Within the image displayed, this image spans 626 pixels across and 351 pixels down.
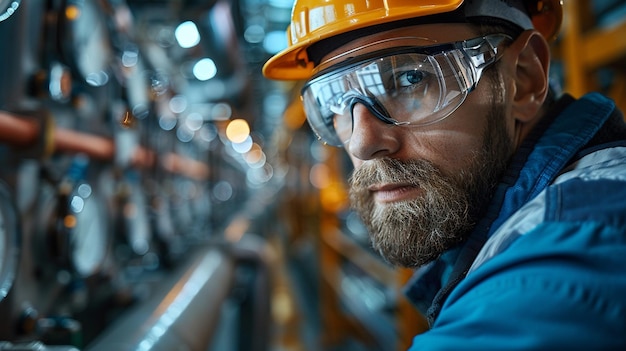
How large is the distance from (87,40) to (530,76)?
150 centimetres

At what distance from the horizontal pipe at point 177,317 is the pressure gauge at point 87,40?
2.67ft

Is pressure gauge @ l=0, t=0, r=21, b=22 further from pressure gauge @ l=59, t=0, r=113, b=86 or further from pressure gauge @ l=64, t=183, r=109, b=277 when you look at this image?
pressure gauge @ l=64, t=183, r=109, b=277

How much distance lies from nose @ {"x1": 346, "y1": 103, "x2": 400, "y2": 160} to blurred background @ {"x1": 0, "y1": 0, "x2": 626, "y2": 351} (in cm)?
50

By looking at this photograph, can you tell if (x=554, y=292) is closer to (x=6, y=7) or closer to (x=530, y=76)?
(x=530, y=76)

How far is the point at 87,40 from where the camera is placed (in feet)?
6.10

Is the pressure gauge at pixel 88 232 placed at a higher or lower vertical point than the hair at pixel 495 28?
lower

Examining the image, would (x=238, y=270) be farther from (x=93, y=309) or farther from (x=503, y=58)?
(x=503, y=58)

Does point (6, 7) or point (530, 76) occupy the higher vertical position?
point (6, 7)

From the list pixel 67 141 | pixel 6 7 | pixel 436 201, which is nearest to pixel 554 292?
pixel 436 201

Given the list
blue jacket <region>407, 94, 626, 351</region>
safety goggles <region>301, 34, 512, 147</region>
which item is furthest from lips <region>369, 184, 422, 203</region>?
blue jacket <region>407, 94, 626, 351</region>

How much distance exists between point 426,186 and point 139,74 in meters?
1.95

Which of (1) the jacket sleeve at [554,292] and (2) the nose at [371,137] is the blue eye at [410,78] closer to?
(2) the nose at [371,137]

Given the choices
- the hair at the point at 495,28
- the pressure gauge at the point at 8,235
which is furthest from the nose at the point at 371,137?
the pressure gauge at the point at 8,235

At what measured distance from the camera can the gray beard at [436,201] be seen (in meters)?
0.96
